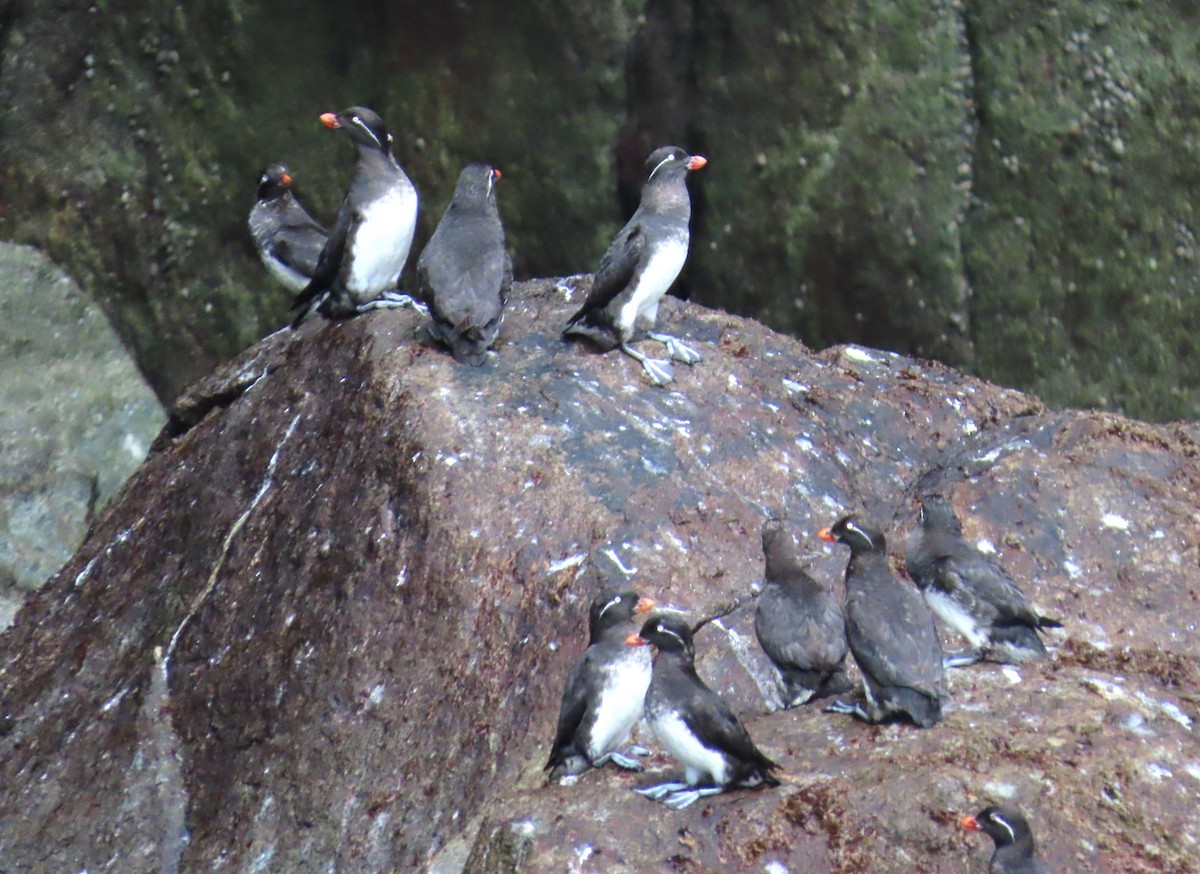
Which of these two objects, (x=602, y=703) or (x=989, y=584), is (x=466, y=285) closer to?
(x=602, y=703)

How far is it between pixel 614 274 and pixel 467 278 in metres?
0.71

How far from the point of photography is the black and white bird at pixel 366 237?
25.5 ft

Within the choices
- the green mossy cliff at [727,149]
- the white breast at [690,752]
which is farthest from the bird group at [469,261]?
the green mossy cliff at [727,149]

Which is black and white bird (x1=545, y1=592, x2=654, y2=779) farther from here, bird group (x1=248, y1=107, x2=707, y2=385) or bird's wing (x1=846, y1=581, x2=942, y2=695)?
bird group (x1=248, y1=107, x2=707, y2=385)

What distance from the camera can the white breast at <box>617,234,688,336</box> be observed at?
739 centimetres

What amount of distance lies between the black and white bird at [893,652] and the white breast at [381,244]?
3.22 metres

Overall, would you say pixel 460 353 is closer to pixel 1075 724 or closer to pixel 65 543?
pixel 1075 724

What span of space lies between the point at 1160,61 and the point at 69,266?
25.7 ft

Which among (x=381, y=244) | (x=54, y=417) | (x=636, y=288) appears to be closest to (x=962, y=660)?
(x=636, y=288)

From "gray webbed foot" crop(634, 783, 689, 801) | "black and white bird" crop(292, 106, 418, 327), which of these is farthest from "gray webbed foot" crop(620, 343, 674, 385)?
"gray webbed foot" crop(634, 783, 689, 801)

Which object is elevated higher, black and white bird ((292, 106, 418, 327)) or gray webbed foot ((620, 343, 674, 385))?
black and white bird ((292, 106, 418, 327))

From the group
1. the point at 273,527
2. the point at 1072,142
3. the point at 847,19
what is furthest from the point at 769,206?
the point at 273,527

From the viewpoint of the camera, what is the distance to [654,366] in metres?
7.25

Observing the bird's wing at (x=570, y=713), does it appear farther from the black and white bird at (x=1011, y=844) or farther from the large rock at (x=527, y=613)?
the black and white bird at (x=1011, y=844)
